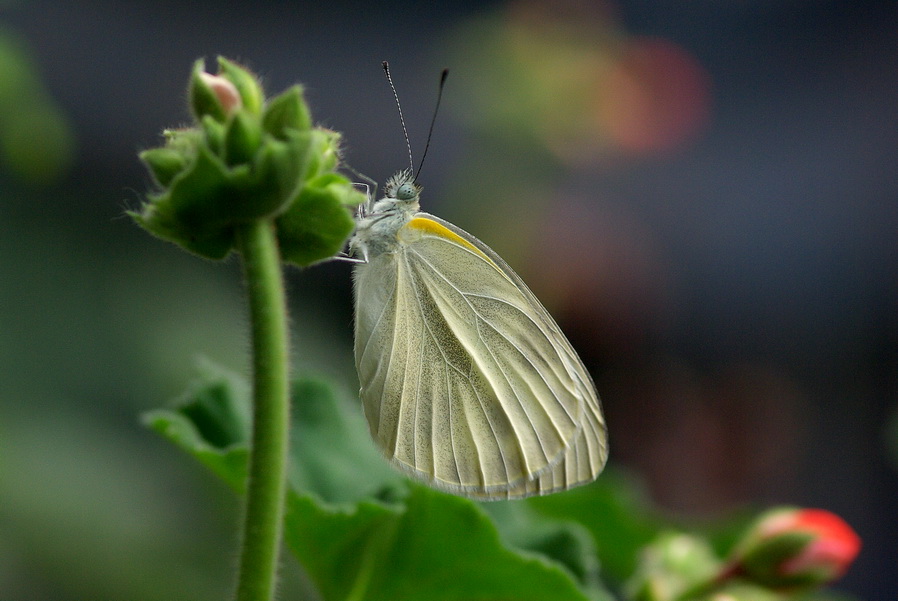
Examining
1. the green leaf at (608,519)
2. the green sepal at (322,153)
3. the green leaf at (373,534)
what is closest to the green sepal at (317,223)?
the green sepal at (322,153)

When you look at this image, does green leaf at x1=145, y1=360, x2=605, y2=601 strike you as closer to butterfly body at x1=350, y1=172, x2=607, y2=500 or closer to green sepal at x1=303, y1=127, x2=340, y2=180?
butterfly body at x1=350, y1=172, x2=607, y2=500

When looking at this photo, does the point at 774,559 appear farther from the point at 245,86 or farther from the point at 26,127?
the point at 26,127

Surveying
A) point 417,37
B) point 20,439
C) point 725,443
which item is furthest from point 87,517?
point 417,37

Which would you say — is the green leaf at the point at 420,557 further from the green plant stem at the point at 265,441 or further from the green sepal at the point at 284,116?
the green sepal at the point at 284,116

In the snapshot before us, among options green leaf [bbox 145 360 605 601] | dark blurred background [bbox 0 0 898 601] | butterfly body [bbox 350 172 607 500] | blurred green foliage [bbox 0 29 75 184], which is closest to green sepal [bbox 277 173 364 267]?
green leaf [bbox 145 360 605 601]

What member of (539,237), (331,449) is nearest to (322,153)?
(331,449)

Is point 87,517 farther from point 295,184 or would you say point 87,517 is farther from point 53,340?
point 295,184

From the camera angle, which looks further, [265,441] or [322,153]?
[322,153]
